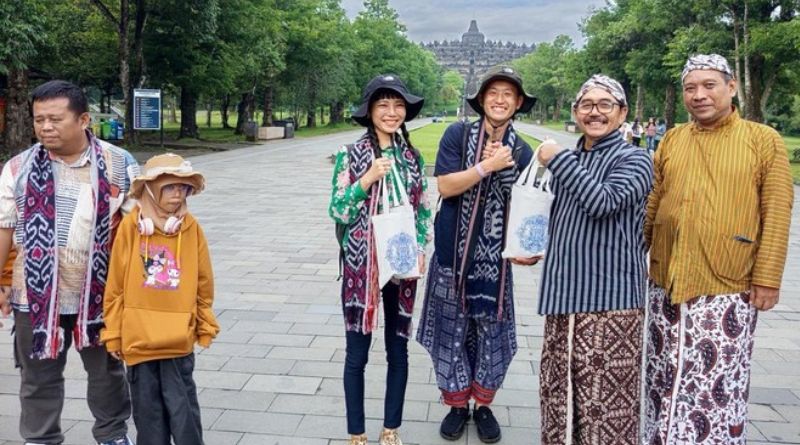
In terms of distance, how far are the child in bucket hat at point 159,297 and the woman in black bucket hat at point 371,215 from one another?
0.64 m

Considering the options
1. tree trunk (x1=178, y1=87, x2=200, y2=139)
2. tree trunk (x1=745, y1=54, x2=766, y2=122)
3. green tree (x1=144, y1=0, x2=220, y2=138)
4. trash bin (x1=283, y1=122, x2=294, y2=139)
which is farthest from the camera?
trash bin (x1=283, y1=122, x2=294, y2=139)

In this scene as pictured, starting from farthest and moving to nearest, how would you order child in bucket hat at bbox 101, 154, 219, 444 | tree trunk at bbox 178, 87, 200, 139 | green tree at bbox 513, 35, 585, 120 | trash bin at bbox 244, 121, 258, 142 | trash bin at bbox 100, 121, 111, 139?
green tree at bbox 513, 35, 585, 120, trash bin at bbox 244, 121, 258, 142, tree trunk at bbox 178, 87, 200, 139, trash bin at bbox 100, 121, 111, 139, child in bucket hat at bbox 101, 154, 219, 444

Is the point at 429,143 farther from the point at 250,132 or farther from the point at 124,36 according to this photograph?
the point at 124,36

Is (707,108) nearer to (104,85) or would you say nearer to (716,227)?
(716,227)

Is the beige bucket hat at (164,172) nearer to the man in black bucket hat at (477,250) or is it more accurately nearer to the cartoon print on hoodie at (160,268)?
the cartoon print on hoodie at (160,268)

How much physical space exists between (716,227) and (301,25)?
3663 cm

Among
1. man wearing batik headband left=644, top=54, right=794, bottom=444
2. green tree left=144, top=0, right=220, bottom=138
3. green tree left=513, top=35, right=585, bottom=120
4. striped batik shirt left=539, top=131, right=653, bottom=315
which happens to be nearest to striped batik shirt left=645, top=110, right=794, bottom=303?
man wearing batik headband left=644, top=54, right=794, bottom=444

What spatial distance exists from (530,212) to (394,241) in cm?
60

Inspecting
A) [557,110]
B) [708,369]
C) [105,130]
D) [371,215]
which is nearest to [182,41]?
[105,130]

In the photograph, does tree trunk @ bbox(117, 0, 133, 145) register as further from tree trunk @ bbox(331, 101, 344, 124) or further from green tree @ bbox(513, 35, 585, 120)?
green tree @ bbox(513, 35, 585, 120)

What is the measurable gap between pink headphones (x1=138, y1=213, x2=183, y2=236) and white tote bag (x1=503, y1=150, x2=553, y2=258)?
140 centimetres

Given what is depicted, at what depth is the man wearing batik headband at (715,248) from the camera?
2666 millimetres

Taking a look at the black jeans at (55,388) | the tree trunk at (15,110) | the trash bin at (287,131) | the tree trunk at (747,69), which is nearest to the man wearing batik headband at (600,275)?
the black jeans at (55,388)

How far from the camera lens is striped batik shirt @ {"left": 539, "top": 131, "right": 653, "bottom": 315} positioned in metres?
2.58
